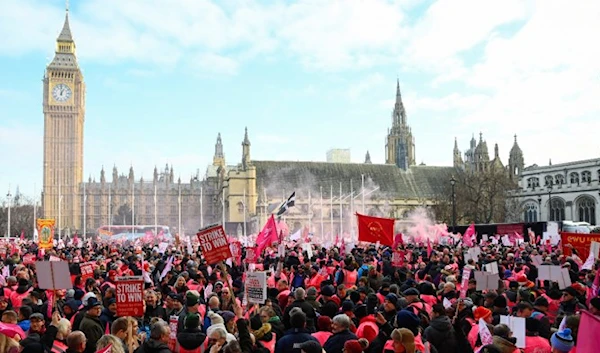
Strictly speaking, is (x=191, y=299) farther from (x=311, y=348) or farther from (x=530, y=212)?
(x=530, y=212)

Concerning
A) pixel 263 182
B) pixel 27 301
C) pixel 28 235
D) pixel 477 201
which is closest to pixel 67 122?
pixel 28 235

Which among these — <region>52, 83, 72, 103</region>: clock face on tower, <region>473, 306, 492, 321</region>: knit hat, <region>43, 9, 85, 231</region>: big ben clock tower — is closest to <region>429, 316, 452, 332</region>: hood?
<region>473, 306, 492, 321</region>: knit hat

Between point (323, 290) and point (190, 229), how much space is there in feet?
296

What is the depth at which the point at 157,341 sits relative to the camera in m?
6.16

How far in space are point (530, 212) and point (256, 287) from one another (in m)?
71.3

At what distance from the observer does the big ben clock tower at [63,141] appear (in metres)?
102

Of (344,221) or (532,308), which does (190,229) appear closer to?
(344,221)

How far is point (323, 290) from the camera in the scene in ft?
31.2

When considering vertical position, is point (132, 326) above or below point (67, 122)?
below

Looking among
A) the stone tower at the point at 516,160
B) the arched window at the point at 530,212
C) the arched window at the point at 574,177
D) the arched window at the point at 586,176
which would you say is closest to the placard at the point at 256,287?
the arched window at the point at 586,176

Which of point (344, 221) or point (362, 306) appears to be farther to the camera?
point (344, 221)

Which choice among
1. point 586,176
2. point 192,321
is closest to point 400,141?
point 586,176

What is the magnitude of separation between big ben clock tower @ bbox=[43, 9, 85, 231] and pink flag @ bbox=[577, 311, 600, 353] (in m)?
102

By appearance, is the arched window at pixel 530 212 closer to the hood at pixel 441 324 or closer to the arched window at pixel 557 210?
the arched window at pixel 557 210
